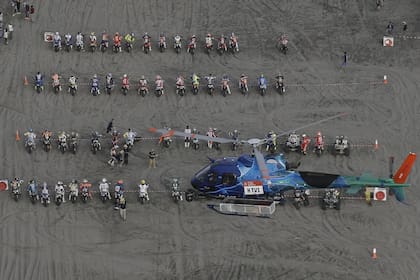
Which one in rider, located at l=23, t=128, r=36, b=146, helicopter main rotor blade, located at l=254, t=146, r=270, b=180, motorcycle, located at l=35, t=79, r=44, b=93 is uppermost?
motorcycle, located at l=35, t=79, r=44, b=93

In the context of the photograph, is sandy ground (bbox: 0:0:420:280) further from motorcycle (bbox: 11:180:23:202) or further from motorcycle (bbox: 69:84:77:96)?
motorcycle (bbox: 11:180:23:202)

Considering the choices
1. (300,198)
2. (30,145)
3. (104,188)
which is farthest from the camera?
(30,145)

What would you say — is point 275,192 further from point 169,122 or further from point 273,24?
point 273,24

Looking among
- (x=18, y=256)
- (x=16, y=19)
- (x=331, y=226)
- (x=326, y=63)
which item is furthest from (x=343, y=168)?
(x=16, y=19)

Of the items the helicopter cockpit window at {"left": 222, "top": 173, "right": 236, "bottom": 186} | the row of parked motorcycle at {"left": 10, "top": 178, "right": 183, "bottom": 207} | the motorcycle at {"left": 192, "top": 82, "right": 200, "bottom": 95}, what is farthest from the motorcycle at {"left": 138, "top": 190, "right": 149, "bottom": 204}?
the motorcycle at {"left": 192, "top": 82, "right": 200, "bottom": 95}

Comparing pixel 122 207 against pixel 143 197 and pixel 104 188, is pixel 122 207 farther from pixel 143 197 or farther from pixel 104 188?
pixel 104 188

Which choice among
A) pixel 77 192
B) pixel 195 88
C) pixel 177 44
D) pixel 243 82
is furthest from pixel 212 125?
pixel 77 192
